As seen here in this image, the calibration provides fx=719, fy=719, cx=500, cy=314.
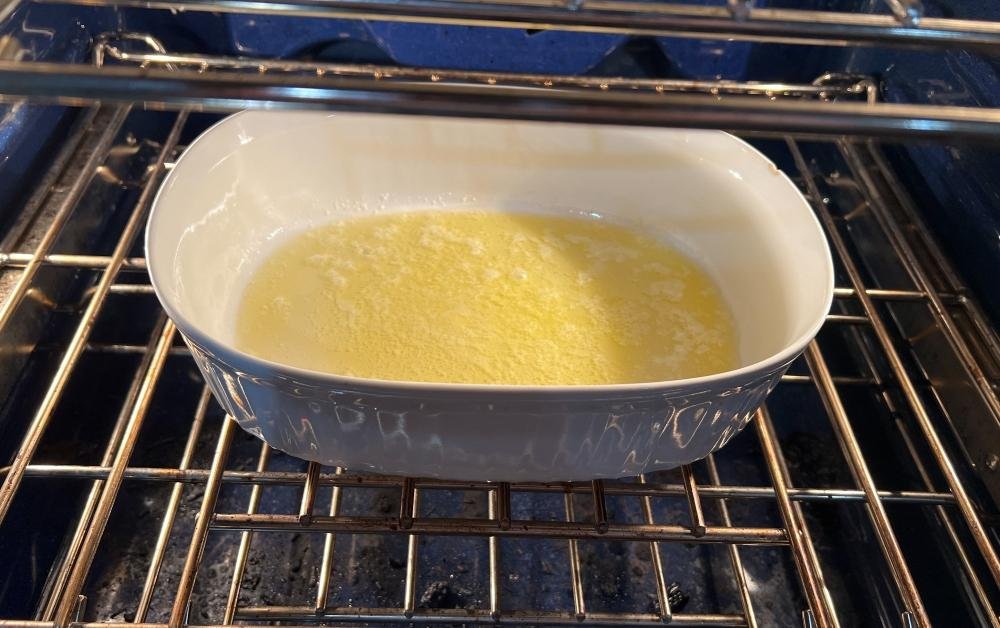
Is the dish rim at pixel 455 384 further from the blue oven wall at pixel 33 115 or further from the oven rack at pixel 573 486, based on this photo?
the blue oven wall at pixel 33 115

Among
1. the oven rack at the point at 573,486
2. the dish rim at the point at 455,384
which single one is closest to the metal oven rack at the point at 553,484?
the oven rack at the point at 573,486

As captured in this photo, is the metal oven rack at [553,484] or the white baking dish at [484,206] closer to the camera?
the metal oven rack at [553,484]

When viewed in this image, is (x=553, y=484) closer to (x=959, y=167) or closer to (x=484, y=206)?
(x=484, y=206)

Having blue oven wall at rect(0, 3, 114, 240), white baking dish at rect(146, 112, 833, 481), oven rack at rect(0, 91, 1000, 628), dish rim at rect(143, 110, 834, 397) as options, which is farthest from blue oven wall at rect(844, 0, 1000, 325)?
blue oven wall at rect(0, 3, 114, 240)

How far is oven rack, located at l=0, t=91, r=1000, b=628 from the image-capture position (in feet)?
1.68

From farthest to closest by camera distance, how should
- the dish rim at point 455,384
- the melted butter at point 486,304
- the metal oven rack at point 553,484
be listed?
the melted butter at point 486,304 < the dish rim at point 455,384 < the metal oven rack at point 553,484

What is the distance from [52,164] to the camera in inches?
29.7

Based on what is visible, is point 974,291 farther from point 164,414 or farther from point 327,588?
point 164,414

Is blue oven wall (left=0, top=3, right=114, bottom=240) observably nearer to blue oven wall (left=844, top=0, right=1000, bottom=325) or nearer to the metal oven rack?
the metal oven rack

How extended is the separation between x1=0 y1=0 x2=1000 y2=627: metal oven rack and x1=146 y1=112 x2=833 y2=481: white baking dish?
67 mm

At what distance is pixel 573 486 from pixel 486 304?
0.19 m

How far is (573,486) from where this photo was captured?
22.6 inches

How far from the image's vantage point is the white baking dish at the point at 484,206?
449mm

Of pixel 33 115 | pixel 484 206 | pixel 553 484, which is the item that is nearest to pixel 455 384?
pixel 553 484
